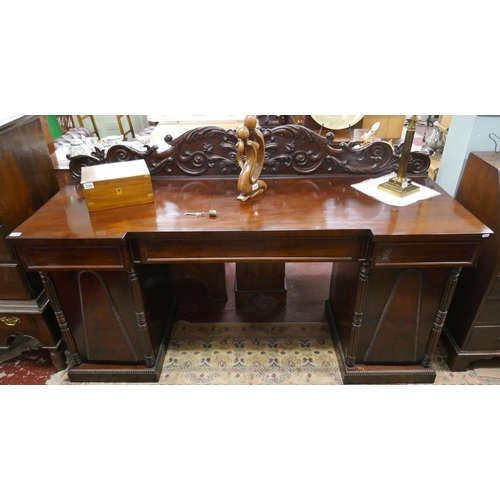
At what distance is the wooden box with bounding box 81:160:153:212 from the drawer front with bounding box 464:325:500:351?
155 centimetres

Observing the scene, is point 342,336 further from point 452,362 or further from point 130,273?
point 130,273

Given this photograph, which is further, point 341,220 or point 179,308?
point 179,308

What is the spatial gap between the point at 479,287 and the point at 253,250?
3.32 ft

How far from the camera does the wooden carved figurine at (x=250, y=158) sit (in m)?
1.41

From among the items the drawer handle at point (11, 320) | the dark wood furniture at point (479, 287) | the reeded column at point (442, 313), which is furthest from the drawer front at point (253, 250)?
the drawer handle at point (11, 320)

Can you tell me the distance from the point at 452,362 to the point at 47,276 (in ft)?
6.08

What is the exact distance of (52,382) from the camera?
1.71m

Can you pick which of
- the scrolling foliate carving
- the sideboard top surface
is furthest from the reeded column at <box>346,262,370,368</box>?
the scrolling foliate carving

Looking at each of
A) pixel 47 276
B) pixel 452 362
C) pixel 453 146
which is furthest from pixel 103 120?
pixel 452 362

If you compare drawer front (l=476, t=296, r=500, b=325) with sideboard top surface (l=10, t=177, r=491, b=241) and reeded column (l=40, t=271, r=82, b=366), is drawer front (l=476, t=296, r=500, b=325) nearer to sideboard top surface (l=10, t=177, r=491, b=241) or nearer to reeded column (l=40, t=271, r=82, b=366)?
sideboard top surface (l=10, t=177, r=491, b=241)

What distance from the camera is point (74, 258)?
1.33 m

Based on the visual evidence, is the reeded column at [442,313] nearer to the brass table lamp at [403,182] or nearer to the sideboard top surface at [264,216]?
the sideboard top surface at [264,216]

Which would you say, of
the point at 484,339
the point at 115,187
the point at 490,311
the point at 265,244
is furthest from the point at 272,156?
the point at 484,339

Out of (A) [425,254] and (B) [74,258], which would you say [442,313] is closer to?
(A) [425,254]
